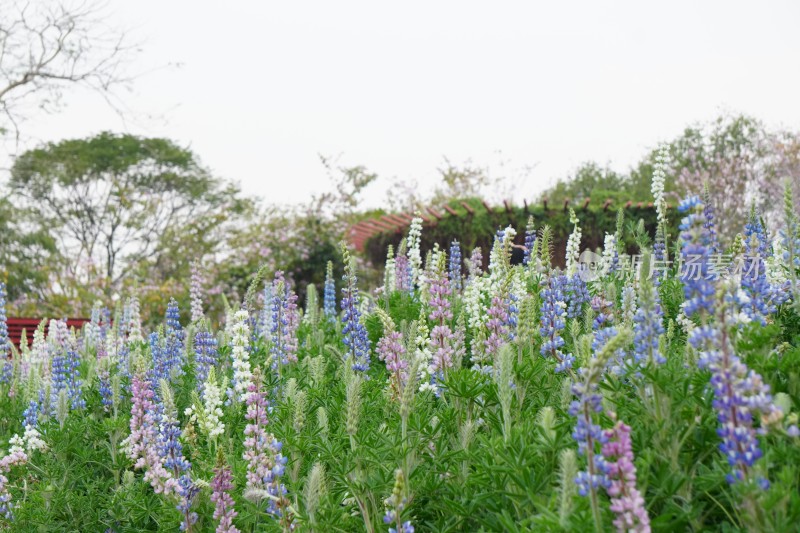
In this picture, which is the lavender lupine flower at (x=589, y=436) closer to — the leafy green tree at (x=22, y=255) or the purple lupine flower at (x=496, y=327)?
the purple lupine flower at (x=496, y=327)

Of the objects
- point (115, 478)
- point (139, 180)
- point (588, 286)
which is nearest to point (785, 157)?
point (139, 180)

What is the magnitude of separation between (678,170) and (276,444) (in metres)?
35.8

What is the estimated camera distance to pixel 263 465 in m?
3.00

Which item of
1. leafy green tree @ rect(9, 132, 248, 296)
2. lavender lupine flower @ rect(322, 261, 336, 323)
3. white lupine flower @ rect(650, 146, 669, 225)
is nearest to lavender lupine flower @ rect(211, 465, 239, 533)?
white lupine flower @ rect(650, 146, 669, 225)

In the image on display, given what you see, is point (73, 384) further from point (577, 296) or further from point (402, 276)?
point (577, 296)

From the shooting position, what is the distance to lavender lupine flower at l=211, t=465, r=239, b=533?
9.77 feet

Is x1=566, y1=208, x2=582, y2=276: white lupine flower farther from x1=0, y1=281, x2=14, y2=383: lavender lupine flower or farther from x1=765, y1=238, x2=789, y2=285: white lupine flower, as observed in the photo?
x1=0, y1=281, x2=14, y2=383: lavender lupine flower

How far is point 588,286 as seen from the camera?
5.80 metres

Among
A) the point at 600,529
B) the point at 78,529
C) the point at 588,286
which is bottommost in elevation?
the point at 78,529

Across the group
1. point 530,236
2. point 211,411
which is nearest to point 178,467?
point 211,411

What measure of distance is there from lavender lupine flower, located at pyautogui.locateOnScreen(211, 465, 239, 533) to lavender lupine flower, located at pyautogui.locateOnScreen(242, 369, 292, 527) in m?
0.09

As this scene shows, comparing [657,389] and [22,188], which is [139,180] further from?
[657,389]

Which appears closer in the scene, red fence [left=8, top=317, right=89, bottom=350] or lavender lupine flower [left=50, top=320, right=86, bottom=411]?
lavender lupine flower [left=50, top=320, right=86, bottom=411]

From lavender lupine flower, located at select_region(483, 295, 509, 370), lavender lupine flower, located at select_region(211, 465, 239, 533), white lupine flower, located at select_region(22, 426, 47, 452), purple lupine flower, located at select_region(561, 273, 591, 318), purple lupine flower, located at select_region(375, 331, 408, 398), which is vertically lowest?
lavender lupine flower, located at select_region(211, 465, 239, 533)
